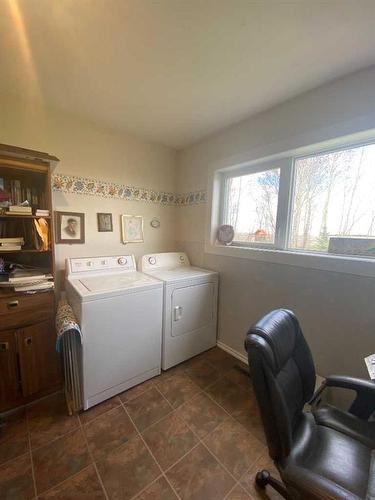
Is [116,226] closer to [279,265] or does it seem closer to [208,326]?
[208,326]

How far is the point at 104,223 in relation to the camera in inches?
88.7

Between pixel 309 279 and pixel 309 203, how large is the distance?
2.01ft

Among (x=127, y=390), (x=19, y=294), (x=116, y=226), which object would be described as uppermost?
(x=116, y=226)

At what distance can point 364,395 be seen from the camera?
105 centimetres

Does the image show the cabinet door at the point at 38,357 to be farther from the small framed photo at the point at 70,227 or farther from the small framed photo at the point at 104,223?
the small framed photo at the point at 104,223

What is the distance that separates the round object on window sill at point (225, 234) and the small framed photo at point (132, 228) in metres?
0.91

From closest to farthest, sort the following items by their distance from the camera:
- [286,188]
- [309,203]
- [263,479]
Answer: [263,479], [309,203], [286,188]

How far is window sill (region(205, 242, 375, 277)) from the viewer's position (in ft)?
4.48

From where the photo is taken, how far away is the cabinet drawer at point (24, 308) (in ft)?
4.68

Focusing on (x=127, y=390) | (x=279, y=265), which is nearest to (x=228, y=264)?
(x=279, y=265)

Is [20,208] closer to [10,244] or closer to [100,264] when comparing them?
[10,244]

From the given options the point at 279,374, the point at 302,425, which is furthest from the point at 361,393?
the point at 279,374

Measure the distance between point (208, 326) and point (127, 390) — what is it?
0.94 meters

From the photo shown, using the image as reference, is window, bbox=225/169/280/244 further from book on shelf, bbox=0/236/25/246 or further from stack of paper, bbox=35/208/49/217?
book on shelf, bbox=0/236/25/246
